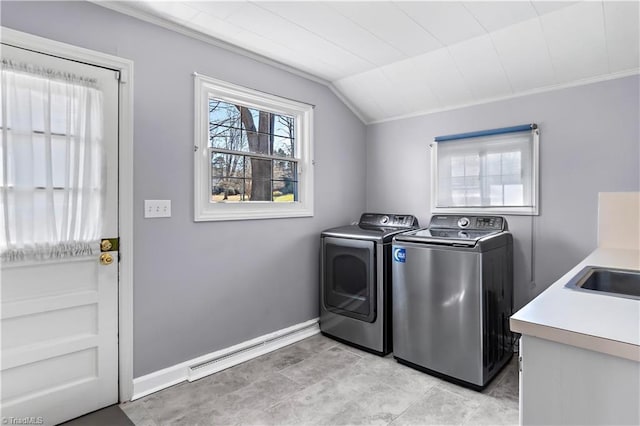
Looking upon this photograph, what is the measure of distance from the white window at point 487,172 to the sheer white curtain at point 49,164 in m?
2.65

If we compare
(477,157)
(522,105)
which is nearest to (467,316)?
(477,157)

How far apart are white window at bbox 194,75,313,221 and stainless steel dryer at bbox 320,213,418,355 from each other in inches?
18.8

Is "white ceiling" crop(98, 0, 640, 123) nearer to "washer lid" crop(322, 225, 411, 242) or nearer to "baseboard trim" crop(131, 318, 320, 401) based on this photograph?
"washer lid" crop(322, 225, 411, 242)

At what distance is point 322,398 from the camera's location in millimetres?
2078

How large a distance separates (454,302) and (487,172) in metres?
1.24

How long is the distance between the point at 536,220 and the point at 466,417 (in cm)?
155

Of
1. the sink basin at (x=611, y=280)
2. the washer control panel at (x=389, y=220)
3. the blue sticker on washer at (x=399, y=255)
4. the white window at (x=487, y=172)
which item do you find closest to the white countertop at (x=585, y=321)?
the sink basin at (x=611, y=280)

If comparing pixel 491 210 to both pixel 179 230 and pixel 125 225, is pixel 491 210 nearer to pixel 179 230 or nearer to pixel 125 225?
pixel 179 230

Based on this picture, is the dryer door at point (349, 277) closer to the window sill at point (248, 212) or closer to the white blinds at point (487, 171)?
the window sill at point (248, 212)

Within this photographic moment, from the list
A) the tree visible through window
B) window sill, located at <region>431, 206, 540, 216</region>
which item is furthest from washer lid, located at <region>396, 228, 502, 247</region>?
the tree visible through window

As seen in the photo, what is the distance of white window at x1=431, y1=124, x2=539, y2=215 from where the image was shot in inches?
104

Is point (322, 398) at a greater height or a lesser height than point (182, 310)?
lesser

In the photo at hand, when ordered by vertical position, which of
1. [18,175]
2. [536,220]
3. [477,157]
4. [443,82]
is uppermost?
[443,82]

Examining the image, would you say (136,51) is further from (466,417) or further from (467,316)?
(466,417)
